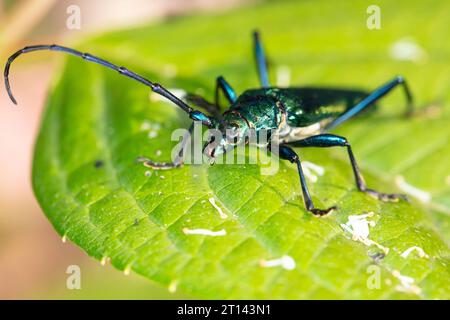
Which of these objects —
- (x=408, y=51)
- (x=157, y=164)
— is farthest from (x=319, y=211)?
(x=408, y=51)

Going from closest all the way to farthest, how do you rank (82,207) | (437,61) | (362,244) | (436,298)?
1. (436,298)
2. (362,244)
3. (82,207)
4. (437,61)

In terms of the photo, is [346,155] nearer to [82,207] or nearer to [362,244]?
[362,244]

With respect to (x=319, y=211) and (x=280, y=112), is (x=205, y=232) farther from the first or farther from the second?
(x=280, y=112)

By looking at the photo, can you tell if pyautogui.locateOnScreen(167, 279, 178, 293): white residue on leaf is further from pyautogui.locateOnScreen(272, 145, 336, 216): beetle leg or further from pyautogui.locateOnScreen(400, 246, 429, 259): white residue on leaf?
pyautogui.locateOnScreen(400, 246, 429, 259): white residue on leaf

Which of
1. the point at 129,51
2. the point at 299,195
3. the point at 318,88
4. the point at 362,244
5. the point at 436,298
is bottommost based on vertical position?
the point at 436,298

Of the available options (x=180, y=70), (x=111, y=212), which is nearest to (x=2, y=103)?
(x=180, y=70)
